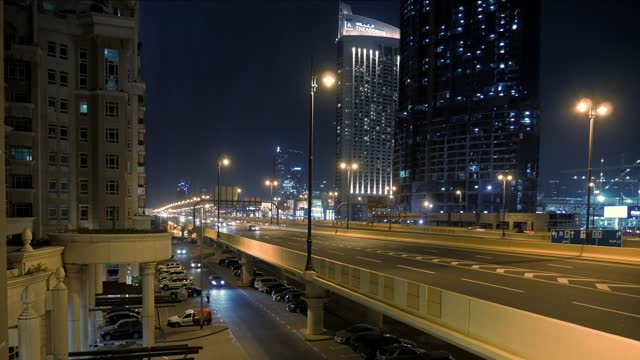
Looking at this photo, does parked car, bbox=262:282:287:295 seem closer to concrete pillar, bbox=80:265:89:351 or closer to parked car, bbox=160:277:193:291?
parked car, bbox=160:277:193:291

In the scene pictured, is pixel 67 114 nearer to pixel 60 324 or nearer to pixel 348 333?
pixel 60 324

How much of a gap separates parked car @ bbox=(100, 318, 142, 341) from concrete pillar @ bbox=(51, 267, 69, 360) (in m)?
17.1

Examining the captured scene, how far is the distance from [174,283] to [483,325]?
44732 mm

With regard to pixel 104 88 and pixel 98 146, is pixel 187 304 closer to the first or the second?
pixel 98 146

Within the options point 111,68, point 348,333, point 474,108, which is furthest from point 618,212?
point 474,108

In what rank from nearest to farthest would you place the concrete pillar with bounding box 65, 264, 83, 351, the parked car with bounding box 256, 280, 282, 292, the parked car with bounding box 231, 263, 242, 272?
the concrete pillar with bounding box 65, 264, 83, 351 → the parked car with bounding box 256, 280, 282, 292 → the parked car with bounding box 231, 263, 242, 272

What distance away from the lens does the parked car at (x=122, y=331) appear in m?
29.0

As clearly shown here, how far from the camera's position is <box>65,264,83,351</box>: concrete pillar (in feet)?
63.2

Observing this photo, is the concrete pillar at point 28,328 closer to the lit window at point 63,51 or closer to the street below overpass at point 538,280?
the street below overpass at point 538,280

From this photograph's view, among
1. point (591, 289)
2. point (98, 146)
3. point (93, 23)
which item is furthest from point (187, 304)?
point (591, 289)

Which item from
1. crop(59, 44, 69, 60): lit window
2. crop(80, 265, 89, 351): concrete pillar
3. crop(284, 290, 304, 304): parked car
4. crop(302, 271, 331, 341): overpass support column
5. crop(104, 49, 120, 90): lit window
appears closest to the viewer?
crop(80, 265, 89, 351): concrete pillar

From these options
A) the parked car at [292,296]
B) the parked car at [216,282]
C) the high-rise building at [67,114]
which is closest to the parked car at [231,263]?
the parked car at [216,282]

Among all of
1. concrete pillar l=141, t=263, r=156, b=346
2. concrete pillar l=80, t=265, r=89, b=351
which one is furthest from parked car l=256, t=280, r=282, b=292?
concrete pillar l=141, t=263, r=156, b=346

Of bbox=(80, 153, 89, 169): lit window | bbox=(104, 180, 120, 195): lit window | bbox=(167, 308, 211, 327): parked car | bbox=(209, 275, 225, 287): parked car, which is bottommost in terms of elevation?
bbox=(209, 275, 225, 287): parked car
